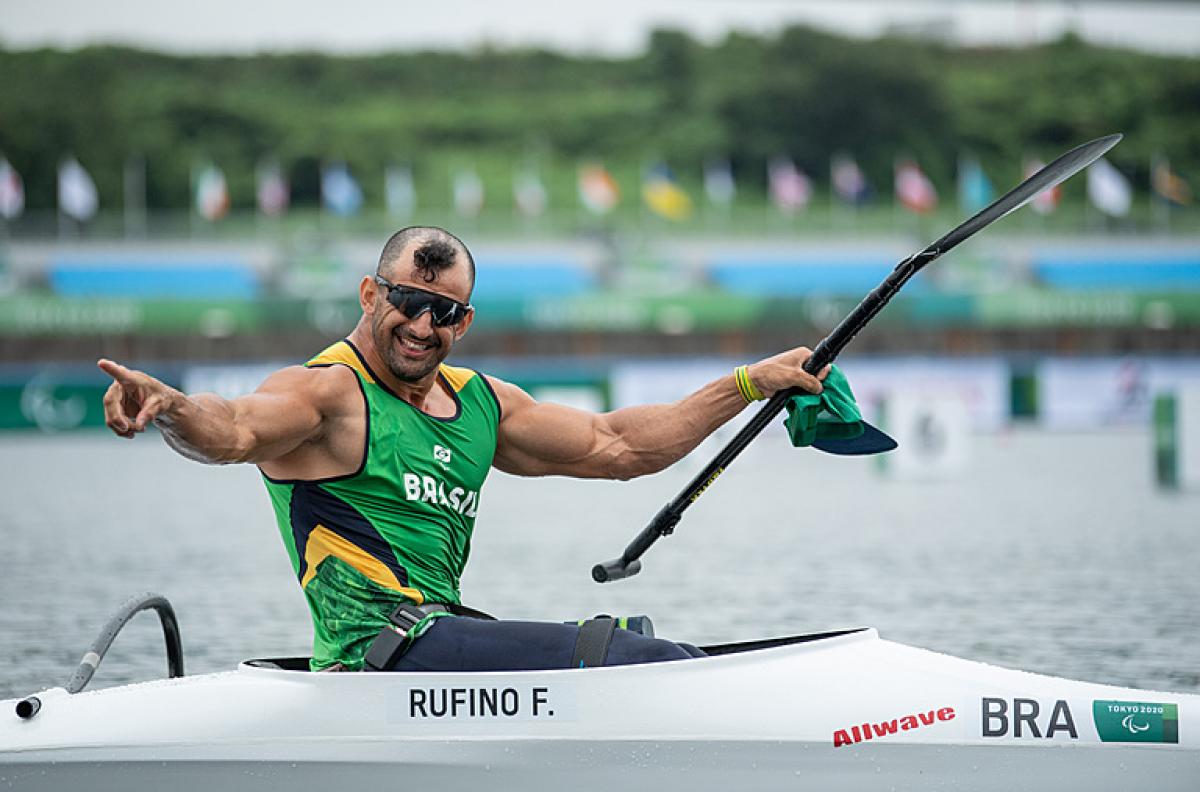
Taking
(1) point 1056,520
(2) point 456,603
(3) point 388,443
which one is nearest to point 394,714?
(2) point 456,603

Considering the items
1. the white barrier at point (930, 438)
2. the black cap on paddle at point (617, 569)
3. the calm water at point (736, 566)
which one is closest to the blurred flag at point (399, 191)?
the calm water at point (736, 566)

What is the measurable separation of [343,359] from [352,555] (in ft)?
2.03

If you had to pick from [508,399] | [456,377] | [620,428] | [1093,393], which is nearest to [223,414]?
[456,377]

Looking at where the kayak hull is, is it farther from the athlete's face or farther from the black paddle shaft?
the athlete's face

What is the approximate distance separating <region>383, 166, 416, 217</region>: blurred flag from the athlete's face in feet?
183

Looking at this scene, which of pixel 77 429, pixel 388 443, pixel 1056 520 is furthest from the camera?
pixel 77 429

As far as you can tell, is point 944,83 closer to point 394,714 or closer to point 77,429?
point 77,429

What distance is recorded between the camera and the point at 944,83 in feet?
291

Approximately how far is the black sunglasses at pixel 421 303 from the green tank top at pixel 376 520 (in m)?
0.24

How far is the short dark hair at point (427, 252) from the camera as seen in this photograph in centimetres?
567

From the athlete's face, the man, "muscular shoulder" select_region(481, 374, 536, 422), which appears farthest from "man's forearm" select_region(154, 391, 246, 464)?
"muscular shoulder" select_region(481, 374, 536, 422)

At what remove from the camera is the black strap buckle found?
18.4ft

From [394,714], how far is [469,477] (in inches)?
30.9

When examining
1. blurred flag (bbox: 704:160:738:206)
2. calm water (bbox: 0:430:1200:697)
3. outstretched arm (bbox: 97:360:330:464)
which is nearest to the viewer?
outstretched arm (bbox: 97:360:330:464)
